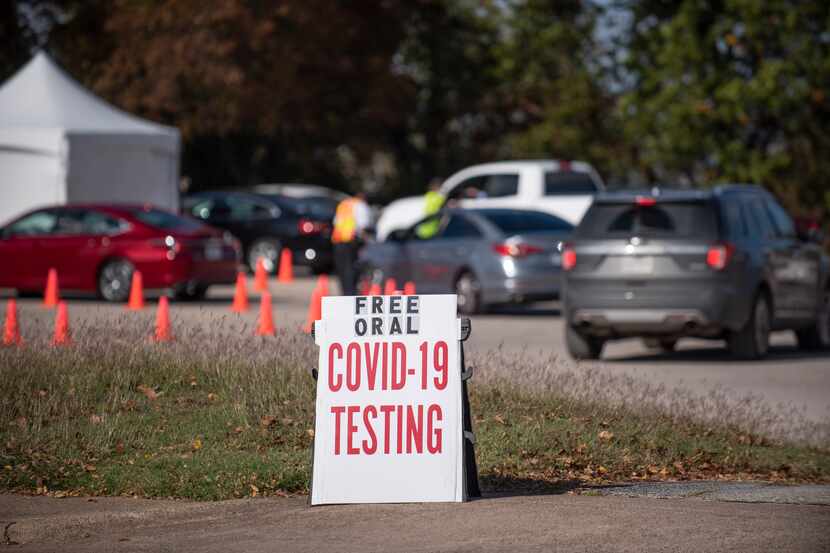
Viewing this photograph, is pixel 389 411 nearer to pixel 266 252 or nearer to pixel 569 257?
pixel 569 257

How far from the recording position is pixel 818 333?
19859 millimetres

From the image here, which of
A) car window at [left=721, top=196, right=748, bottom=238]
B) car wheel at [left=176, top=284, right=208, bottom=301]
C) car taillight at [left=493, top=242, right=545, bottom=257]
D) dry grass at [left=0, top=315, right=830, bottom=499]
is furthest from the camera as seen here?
car wheel at [left=176, top=284, right=208, bottom=301]

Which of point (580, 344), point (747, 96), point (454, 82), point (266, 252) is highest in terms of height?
point (454, 82)

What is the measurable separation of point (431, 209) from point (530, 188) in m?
2.67

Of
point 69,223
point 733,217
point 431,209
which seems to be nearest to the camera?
point 733,217

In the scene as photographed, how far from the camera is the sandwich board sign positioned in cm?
835

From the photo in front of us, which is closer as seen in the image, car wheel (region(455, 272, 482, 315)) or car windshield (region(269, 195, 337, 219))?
car wheel (region(455, 272, 482, 315))

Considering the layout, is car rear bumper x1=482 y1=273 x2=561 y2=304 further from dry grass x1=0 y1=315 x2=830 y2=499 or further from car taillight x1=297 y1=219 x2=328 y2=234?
car taillight x1=297 y1=219 x2=328 y2=234

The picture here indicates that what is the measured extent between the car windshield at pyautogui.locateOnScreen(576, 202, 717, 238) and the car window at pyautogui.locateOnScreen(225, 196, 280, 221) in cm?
1711

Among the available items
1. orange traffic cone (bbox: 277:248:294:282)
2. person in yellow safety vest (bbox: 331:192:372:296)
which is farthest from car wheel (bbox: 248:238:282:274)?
person in yellow safety vest (bbox: 331:192:372:296)

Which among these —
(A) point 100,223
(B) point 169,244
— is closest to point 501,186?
(B) point 169,244

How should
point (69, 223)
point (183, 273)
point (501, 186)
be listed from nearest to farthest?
point (183, 273) < point (69, 223) < point (501, 186)

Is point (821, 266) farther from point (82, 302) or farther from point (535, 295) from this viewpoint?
point (82, 302)

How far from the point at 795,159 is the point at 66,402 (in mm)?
31678
